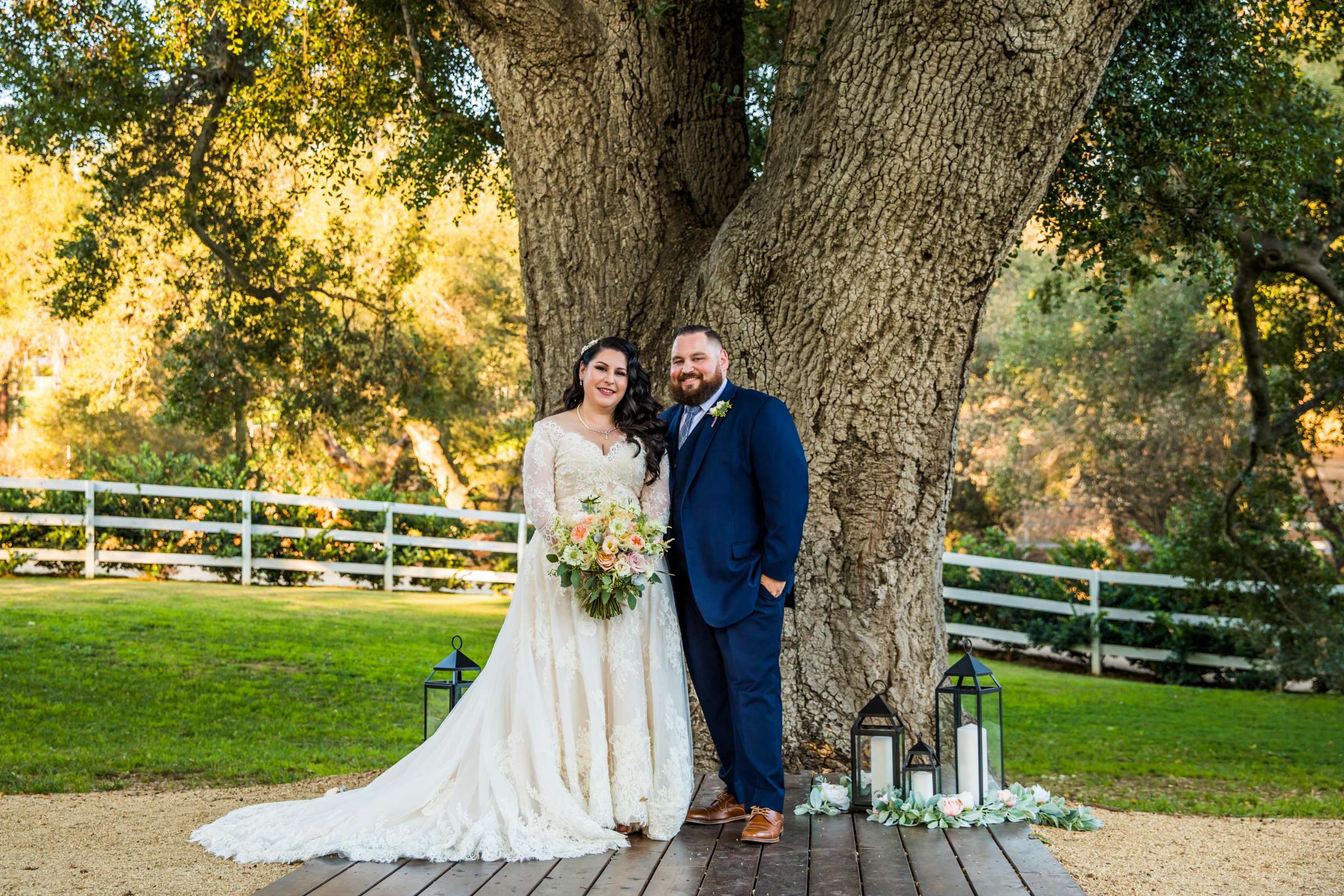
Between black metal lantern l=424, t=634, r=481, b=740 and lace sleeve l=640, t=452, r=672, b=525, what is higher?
lace sleeve l=640, t=452, r=672, b=525

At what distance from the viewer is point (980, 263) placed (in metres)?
5.50

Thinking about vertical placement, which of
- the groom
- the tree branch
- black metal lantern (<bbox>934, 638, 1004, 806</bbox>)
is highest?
the tree branch

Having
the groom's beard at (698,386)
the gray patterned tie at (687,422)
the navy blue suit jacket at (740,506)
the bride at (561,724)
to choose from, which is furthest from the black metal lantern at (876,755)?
the groom's beard at (698,386)

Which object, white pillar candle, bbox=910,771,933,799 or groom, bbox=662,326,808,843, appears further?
white pillar candle, bbox=910,771,933,799

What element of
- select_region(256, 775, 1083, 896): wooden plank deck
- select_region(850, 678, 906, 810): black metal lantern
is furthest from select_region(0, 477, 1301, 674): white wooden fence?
select_region(256, 775, 1083, 896): wooden plank deck

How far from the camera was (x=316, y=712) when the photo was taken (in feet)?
29.8

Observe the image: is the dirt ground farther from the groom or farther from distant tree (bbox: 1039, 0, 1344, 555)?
distant tree (bbox: 1039, 0, 1344, 555)

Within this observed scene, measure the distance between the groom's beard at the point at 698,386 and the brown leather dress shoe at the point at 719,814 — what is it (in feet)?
5.26

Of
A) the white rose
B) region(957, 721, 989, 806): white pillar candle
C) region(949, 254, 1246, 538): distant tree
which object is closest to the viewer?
region(957, 721, 989, 806): white pillar candle

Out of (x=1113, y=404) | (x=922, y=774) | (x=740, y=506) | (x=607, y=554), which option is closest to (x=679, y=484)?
(x=740, y=506)

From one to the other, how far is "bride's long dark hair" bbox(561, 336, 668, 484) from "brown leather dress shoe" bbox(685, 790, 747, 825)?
1.33 m

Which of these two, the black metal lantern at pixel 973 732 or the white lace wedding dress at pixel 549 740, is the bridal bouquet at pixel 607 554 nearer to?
the white lace wedding dress at pixel 549 740

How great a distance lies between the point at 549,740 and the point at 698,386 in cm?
150

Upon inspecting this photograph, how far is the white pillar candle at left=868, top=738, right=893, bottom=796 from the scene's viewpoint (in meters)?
5.16
